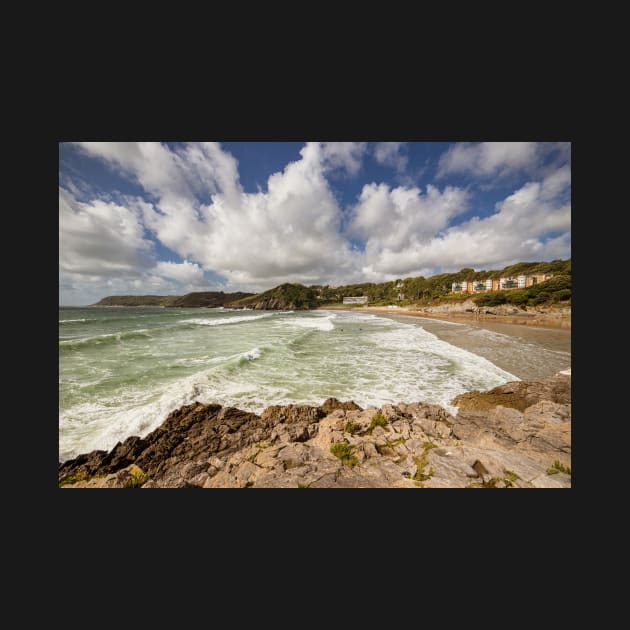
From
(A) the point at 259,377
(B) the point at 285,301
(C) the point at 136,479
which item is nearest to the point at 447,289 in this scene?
(B) the point at 285,301

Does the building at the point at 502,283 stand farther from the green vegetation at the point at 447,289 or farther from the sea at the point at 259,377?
the sea at the point at 259,377

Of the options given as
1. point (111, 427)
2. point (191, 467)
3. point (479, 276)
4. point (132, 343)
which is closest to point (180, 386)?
point (111, 427)

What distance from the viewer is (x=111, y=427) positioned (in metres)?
6.46

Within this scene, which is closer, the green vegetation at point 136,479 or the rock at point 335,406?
the green vegetation at point 136,479

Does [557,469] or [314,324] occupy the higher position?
[314,324]

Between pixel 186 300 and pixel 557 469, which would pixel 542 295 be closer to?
pixel 557 469

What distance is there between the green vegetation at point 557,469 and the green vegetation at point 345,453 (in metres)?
3.36

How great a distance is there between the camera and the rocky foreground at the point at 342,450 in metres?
4.05

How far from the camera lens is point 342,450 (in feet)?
15.7

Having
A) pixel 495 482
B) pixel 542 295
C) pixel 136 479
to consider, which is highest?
pixel 542 295

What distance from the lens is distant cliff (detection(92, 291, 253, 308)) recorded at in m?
174

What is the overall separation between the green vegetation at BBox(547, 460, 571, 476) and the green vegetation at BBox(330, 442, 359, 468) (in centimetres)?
336

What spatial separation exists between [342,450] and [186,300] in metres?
205

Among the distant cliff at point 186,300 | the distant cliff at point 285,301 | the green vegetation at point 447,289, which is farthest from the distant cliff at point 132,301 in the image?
the green vegetation at point 447,289
